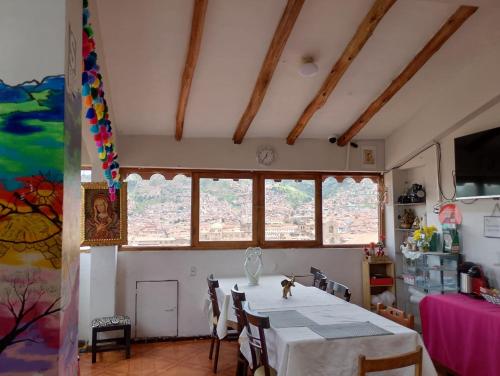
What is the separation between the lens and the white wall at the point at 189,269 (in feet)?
16.5

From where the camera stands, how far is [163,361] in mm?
4375

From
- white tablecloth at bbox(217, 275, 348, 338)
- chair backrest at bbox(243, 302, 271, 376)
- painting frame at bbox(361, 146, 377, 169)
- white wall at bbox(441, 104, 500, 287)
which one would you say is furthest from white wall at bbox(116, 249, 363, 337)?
chair backrest at bbox(243, 302, 271, 376)

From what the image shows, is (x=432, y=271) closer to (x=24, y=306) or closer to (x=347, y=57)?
(x=347, y=57)

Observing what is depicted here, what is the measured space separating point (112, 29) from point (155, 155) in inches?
77.3

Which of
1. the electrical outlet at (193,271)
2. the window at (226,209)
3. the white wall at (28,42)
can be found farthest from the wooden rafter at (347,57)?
the white wall at (28,42)

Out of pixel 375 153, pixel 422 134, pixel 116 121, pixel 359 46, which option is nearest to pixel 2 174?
pixel 359 46

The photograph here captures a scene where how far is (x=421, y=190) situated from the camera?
5043 mm

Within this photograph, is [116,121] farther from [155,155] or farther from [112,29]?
[112,29]

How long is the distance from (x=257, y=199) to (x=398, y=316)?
2808 mm

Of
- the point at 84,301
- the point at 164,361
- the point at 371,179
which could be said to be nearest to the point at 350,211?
the point at 371,179

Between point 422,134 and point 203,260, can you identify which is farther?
point 203,260

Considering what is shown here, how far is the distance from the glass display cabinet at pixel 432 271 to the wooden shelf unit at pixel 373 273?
36cm

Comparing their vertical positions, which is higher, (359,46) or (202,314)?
(359,46)

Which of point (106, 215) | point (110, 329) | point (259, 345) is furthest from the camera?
point (106, 215)
